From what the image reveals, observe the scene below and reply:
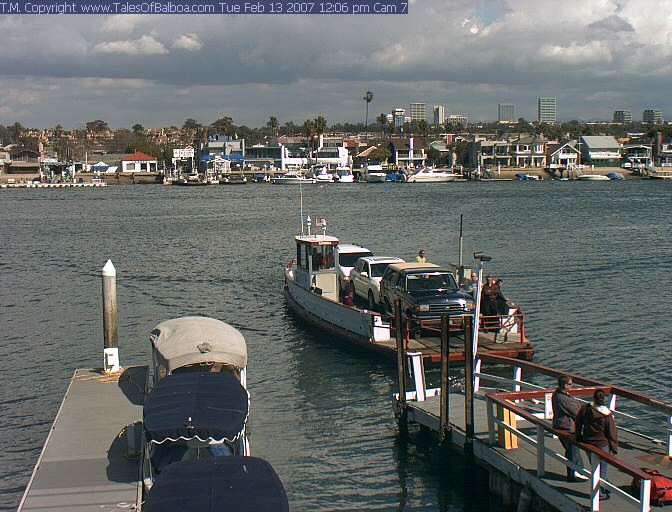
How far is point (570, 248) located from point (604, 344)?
30.2m

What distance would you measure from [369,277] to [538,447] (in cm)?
1621

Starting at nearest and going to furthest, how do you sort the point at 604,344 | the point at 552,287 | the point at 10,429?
the point at 10,429 < the point at 604,344 < the point at 552,287

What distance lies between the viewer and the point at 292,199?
12712 centimetres

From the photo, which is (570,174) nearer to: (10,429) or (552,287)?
(552,287)

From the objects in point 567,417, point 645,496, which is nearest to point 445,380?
point 567,417

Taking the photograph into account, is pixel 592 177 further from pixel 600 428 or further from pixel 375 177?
pixel 600 428

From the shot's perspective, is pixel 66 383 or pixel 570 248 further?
pixel 570 248

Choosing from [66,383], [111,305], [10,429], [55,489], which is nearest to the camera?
[55,489]

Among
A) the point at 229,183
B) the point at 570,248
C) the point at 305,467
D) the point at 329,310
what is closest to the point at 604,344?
the point at 329,310

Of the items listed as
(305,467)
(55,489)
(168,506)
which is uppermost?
→ (168,506)

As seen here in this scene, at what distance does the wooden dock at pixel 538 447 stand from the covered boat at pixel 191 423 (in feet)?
15.1

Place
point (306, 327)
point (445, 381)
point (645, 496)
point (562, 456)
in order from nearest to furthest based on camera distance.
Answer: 1. point (645, 496)
2. point (562, 456)
3. point (445, 381)
4. point (306, 327)

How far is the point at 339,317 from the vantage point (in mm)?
29062

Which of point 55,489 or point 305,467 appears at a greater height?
point 55,489
